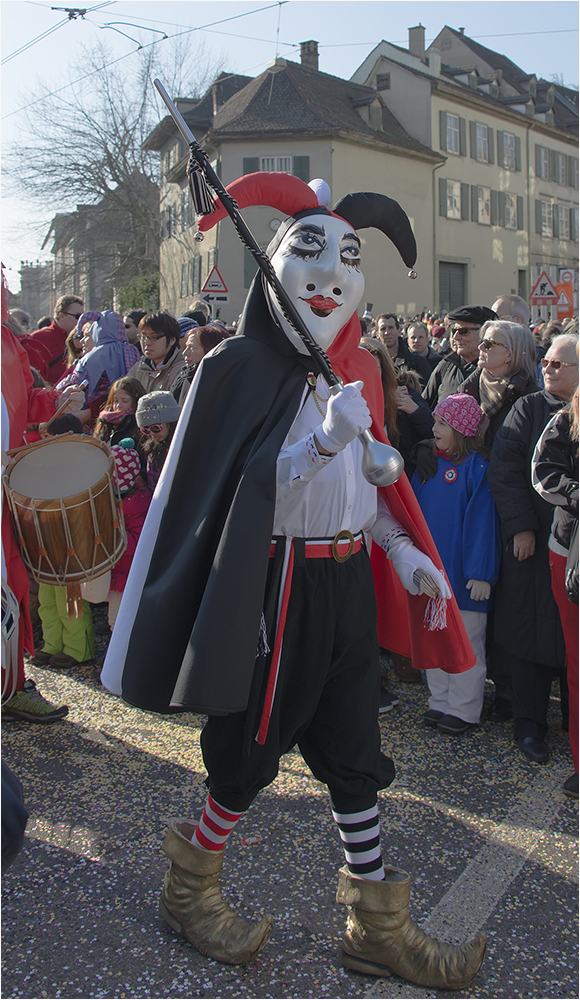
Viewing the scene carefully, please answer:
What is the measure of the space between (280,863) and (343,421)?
5.58ft

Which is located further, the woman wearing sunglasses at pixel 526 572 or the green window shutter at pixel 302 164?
the green window shutter at pixel 302 164

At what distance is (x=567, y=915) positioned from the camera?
8.48 feet

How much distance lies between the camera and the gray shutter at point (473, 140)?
104 ft

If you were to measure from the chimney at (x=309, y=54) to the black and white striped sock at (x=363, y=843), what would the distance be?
33876 mm

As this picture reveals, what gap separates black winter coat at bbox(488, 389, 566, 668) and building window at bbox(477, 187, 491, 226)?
100ft

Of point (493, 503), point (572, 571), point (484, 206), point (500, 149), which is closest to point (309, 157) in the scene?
point (484, 206)

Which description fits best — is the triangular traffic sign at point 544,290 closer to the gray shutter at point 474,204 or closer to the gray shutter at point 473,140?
the gray shutter at point 474,204

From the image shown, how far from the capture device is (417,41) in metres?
32.9

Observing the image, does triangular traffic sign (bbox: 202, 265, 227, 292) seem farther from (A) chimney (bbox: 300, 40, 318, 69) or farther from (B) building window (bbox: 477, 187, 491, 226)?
(A) chimney (bbox: 300, 40, 318, 69)

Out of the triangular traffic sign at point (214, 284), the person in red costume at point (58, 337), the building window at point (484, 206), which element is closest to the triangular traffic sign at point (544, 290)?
the triangular traffic sign at point (214, 284)

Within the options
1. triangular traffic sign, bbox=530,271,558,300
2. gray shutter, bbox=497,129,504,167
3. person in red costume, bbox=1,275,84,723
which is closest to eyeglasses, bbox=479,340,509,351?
person in red costume, bbox=1,275,84,723

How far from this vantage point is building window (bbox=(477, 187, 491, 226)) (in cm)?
3175

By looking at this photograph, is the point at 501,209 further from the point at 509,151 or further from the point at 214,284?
the point at 214,284

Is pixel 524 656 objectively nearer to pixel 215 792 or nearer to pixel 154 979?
pixel 215 792
